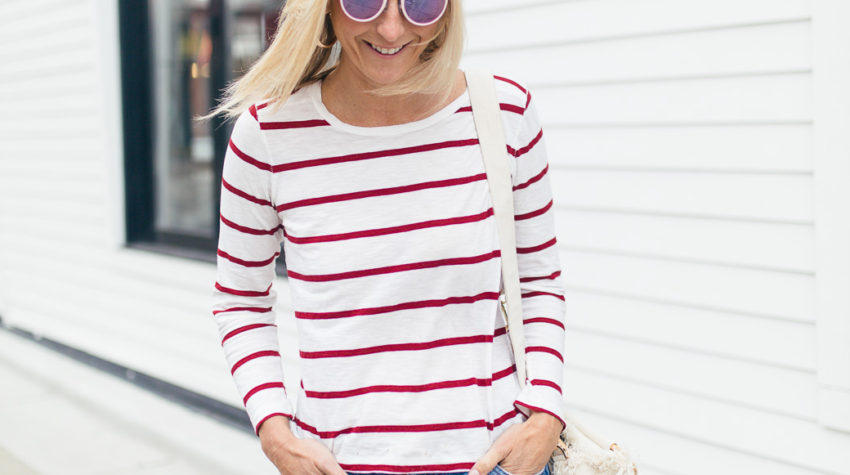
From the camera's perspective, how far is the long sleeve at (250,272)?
4.43 ft

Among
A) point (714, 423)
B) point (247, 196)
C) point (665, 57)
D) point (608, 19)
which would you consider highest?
point (608, 19)

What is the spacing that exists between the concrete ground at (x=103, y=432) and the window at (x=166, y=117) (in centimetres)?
90

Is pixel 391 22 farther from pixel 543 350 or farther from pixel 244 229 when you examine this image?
pixel 543 350

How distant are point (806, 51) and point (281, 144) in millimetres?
1458

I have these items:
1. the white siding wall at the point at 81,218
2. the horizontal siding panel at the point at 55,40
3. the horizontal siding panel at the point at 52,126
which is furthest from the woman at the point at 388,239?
the horizontal siding panel at the point at 55,40

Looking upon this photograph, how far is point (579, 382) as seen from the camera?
277 centimetres

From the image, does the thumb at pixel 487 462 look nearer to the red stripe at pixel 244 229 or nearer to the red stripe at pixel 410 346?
the red stripe at pixel 410 346

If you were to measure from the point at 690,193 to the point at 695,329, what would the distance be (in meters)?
0.39

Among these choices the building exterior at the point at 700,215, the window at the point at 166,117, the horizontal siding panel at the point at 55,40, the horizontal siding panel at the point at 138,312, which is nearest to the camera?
the building exterior at the point at 700,215

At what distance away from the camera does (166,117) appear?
17.7ft

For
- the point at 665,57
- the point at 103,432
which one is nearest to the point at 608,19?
the point at 665,57

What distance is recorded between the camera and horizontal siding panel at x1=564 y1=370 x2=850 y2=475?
7.25ft

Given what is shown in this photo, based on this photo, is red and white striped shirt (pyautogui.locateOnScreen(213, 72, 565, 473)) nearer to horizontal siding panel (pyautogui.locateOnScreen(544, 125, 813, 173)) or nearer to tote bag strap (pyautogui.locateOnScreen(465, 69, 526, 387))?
tote bag strap (pyautogui.locateOnScreen(465, 69, 526, 387))

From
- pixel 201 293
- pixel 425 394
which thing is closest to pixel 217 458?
pixel 201 293
